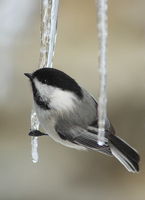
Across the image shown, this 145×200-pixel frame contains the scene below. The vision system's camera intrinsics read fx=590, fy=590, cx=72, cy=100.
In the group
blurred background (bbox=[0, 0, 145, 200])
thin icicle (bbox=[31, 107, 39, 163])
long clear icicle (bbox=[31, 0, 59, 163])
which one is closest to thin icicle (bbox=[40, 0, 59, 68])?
long clear icicle (bbox=[31, 0, 59, 163])

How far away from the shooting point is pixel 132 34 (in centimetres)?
194

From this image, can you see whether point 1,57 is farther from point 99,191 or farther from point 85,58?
point 99,191

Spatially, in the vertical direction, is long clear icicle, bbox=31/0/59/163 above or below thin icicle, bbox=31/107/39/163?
above

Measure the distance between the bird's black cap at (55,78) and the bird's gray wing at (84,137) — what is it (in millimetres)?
66

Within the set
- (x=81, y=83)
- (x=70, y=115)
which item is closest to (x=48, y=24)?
Result: (x=70, y=115)

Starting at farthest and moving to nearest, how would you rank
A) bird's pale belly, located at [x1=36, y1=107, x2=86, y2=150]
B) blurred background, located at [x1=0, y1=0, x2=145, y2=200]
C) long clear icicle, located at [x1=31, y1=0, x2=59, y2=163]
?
blurred background, located at [x1=0, y1=0, x2=145, y2=200]
bird's pale belly, located at [x1=36, y1=107, x2=86, y2=150]
long clear icicle, located at [x1=31, y1=0, x2=59, y2=163]

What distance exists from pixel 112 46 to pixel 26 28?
289 mm

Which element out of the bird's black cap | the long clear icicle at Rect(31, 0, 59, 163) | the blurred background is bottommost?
the blurred background

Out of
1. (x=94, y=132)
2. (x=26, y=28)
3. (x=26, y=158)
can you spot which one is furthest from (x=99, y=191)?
(x=94, y=132)

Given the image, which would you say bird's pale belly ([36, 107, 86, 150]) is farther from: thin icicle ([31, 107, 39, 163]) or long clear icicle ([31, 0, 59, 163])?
long clear icicle ([31, 0, 59, 163])

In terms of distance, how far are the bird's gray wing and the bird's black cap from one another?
66 mm

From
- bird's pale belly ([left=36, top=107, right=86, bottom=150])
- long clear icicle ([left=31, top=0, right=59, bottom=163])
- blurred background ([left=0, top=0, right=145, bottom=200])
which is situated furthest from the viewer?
blurred background ([left=0, top=0, right=145, bottom=200])

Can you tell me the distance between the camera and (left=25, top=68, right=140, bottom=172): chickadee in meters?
0.86

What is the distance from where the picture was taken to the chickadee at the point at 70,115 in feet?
2.83
